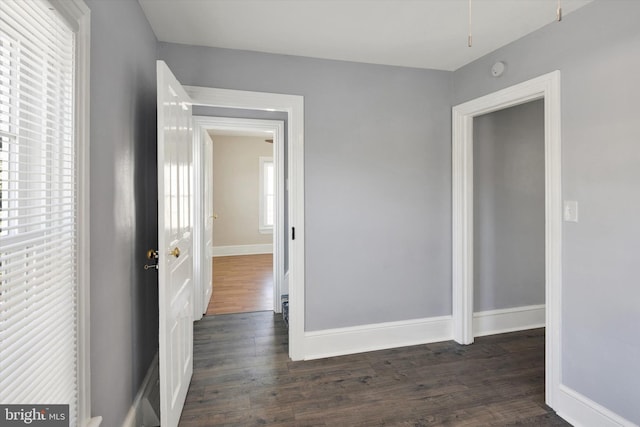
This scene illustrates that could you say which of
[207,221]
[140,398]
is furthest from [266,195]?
[140,398]

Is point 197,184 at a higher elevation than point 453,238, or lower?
higher

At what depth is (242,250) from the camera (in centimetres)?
729

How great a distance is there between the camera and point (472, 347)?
293 centimetres

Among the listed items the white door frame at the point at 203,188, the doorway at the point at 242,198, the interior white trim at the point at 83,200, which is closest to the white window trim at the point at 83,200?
the interior white trim at the point at 83,200

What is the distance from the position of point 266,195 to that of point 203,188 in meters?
3.90

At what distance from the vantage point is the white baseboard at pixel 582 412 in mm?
1792

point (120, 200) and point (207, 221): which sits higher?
point (120, 200)

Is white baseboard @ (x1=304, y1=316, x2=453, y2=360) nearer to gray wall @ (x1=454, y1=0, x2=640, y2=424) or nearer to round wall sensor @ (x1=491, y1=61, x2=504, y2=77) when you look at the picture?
gray wall @ (x1=454, y1=0, x2=640, y2=424)

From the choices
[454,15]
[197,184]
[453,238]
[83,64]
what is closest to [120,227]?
[83,64]

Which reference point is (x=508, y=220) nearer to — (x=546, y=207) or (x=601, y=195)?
(x=546, y=207)

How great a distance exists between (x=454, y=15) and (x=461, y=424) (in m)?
2.47

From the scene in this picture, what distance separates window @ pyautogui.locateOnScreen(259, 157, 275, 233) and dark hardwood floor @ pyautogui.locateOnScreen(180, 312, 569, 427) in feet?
14.3

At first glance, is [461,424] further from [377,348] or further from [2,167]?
[2,167]

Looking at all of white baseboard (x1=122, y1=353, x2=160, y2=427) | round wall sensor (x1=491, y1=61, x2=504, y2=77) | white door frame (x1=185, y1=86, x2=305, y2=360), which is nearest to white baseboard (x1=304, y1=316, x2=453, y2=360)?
white door frame (x1=185, y1=86, x2=305, y2=360)
